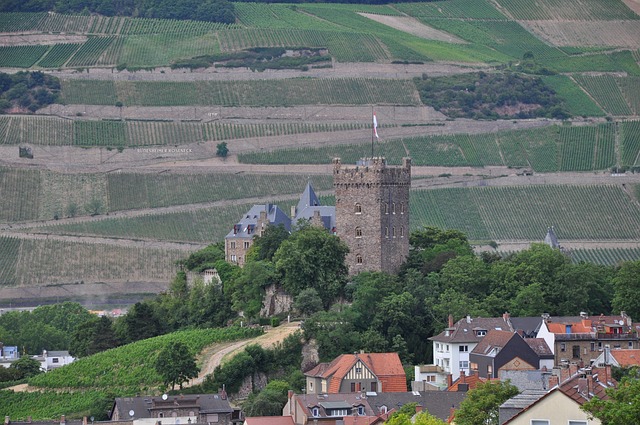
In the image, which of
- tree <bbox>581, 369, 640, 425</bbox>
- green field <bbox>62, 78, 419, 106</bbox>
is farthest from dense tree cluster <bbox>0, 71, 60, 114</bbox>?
tree <bbox>581, 369, 640, 425</bbox>

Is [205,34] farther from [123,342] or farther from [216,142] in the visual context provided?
[123,342]

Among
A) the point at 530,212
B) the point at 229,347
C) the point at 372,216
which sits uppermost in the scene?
the point at 530,212

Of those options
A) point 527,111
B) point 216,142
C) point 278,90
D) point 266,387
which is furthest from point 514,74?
point 266,387

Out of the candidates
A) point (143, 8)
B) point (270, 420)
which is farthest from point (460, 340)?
point (143, 8)

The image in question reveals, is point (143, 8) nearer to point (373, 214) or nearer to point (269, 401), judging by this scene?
point (373, 214)

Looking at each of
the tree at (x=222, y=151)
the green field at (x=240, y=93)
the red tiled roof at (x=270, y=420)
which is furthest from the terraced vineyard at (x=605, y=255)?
the red tiled roof at (x=270, y=420)

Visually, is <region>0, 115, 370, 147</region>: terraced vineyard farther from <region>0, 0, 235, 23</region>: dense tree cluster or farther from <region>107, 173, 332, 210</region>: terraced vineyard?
<region>0, 0, 235, 23</region>: dense tree cluster

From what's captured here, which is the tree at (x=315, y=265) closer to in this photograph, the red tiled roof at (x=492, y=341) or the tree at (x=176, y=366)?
the tree at (x=176, y=366)
